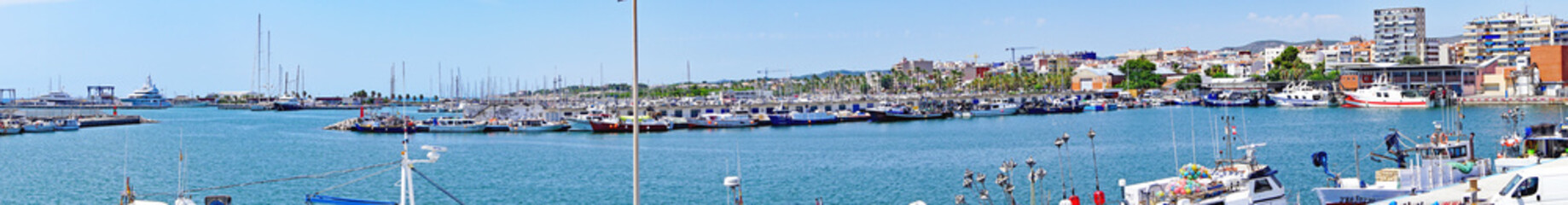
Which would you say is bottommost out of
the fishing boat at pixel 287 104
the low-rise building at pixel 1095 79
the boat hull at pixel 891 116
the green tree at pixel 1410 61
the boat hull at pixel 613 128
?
the boat hull at pixel 613 128

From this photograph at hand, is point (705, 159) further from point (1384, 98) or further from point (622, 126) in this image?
point (1384, 98)

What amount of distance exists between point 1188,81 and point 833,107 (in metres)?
44.5

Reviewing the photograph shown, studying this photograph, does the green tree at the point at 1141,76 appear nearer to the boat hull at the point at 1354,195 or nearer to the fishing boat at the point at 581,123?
the fishing boat at the point at 581,123

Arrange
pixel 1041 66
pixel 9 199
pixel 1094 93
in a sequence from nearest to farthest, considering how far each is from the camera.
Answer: pixel 9 199
pixel 1094 93
pixel 1041 66

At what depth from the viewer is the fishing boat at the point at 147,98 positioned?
132m

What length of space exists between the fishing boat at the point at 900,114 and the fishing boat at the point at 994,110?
189cm

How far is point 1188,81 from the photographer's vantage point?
10788 cm

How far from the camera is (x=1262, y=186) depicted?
633 inches

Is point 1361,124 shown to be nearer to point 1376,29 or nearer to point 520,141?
point 520,141

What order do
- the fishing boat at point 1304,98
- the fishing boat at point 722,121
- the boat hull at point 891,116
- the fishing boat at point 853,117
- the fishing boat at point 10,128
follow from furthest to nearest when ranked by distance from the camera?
the fishing boat at point 1304,98
the boat hull at point 891,116
the fishing boat at point 853,117
the fishing boat at point 722,121
the fishing boat at point 10,128

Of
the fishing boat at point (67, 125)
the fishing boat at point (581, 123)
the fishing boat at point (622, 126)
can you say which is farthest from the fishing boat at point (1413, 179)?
the fishing boat at point (67, 125)

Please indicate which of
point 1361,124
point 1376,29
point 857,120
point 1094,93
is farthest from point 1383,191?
point 1376,29

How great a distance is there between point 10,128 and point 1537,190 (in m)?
56.7

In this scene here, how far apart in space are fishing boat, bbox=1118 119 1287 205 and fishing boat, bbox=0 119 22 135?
5178 centimetres
